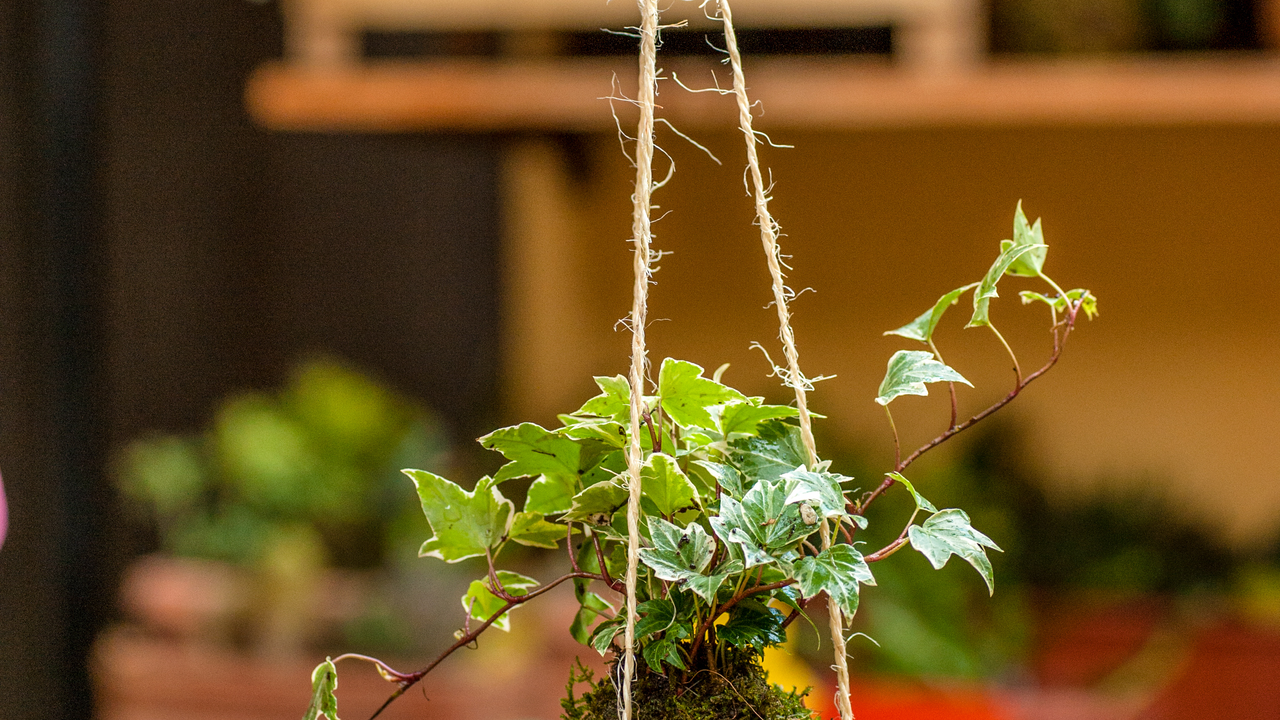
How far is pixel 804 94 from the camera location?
52.8 inches

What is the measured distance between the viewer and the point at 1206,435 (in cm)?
206

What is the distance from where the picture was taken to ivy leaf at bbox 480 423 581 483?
1.48ft

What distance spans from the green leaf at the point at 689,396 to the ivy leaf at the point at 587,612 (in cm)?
12

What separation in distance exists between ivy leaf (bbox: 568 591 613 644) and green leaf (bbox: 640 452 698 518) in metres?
0.09

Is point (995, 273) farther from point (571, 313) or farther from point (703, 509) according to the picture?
point (571, 313)

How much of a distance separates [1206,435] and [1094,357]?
26 centimetres

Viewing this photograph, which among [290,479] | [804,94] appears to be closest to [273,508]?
[290,479]

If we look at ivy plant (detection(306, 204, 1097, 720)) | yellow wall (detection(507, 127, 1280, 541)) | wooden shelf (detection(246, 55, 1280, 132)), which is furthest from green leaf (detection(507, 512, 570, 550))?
yellow wall (detection(507, 127, 1280, 541))

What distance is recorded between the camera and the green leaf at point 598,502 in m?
0.45

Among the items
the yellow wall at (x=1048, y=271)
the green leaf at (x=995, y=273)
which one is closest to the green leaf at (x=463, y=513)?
the green leaf at (x=995, y=273)

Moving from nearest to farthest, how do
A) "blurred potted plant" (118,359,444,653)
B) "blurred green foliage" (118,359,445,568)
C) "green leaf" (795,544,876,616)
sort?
"green leaf" (795,544,876,616), "blurred potted plant" (118,359,444,653), "blurred green foliage" (118,359,445,568)

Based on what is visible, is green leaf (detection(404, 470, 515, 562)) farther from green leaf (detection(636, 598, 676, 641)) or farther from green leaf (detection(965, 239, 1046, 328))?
green leaf (detection(965, 239, 1046, 328))

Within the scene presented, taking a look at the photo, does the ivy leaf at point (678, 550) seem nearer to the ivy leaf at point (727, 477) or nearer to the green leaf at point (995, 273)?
the ivy leaf at point (727, 477)

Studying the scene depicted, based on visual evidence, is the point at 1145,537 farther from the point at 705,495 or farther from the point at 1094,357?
the point at 705,495
